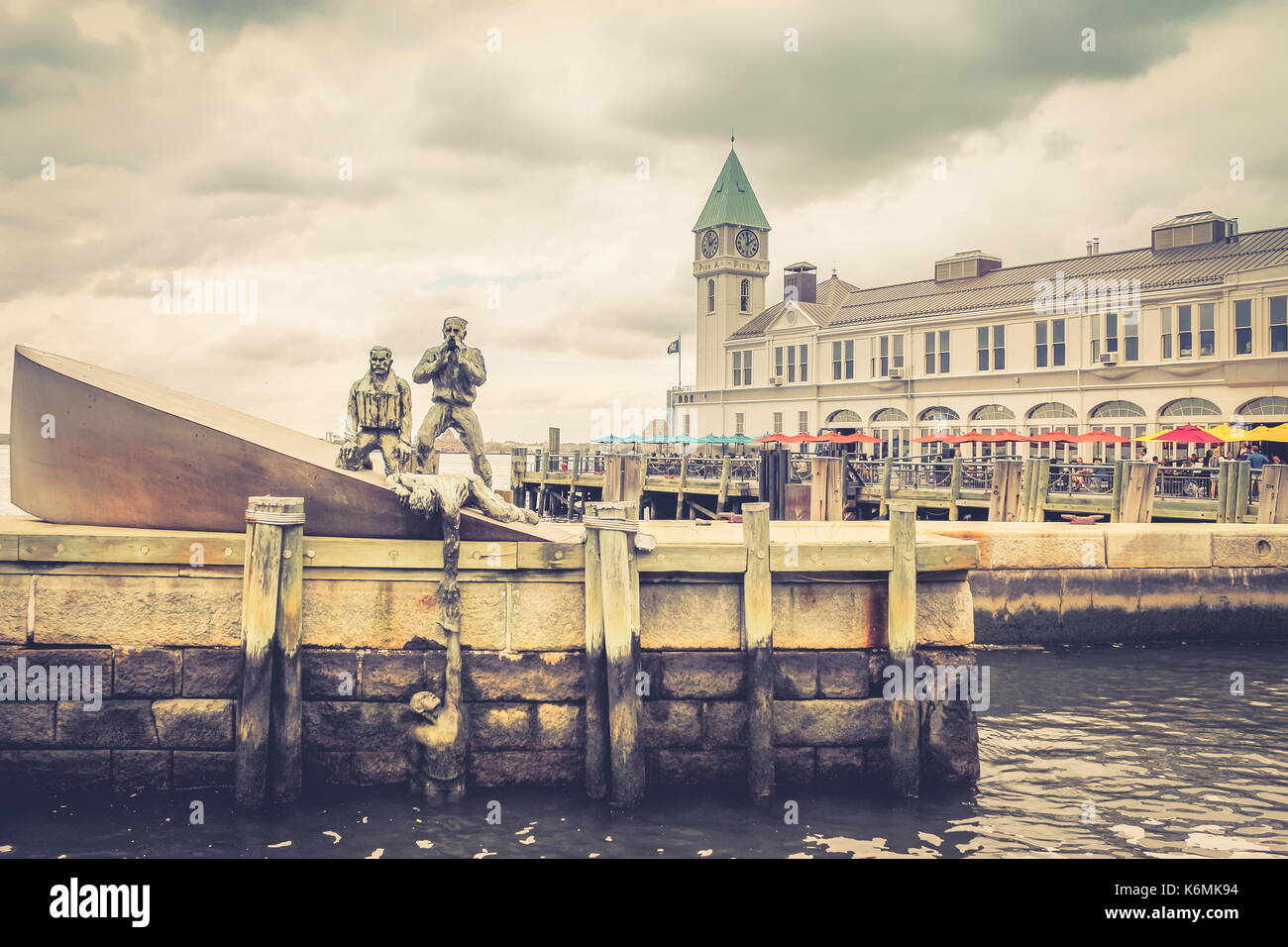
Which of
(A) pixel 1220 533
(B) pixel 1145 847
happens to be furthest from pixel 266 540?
(A) pixel 1220 533

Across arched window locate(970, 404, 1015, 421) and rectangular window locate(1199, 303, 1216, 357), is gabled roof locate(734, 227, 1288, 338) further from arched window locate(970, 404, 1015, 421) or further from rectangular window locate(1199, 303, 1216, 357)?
arched window locate(970, 404, 1015, 421)

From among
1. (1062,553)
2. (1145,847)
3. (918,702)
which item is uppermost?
(1062,553)

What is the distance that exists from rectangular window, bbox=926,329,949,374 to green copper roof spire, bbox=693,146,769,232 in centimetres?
1988

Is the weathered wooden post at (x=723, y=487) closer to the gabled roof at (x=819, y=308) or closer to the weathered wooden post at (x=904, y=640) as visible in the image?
the weathered wooden post at (x=904, y=640)

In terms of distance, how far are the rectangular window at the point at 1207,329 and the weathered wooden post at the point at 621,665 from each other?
33279 millimetres

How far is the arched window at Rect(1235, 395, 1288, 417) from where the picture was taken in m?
31.4

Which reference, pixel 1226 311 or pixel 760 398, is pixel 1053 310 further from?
pixel 760 398

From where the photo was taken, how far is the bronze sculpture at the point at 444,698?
7.09 meters

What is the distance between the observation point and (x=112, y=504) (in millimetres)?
8016

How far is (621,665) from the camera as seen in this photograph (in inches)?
278

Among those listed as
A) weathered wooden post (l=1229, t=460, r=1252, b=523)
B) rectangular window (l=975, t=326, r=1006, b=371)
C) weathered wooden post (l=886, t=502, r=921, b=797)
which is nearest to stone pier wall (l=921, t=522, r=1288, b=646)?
weathered wooden post (l=1229, t=460, r=1252, b=523)

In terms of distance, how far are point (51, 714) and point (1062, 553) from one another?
43.8 feet

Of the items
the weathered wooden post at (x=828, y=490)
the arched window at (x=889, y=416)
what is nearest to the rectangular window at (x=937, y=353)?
the arched window at (x=889, y=416)

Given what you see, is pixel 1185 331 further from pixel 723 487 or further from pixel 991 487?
pixel 723 487
